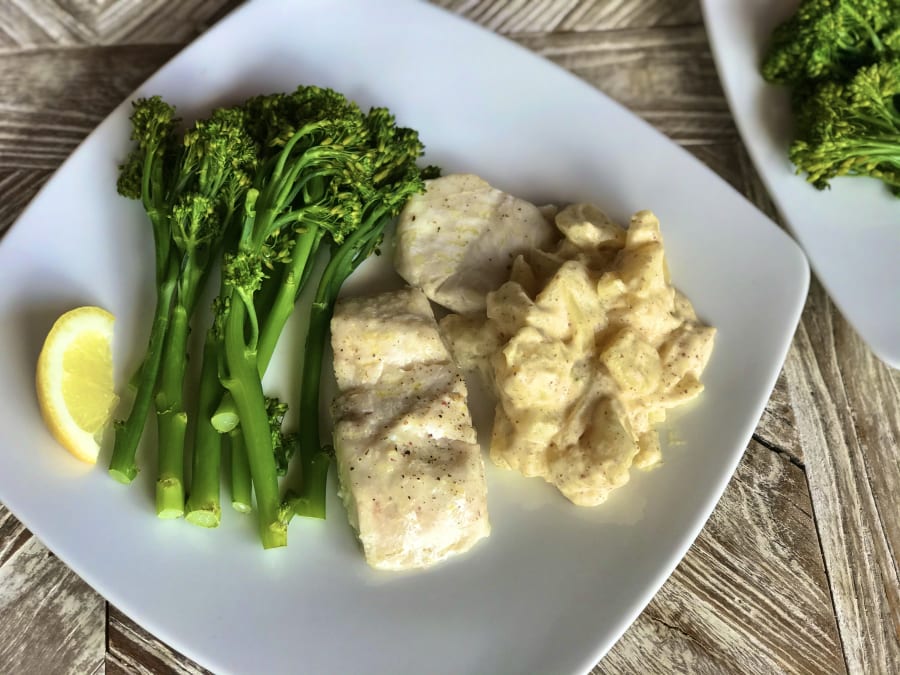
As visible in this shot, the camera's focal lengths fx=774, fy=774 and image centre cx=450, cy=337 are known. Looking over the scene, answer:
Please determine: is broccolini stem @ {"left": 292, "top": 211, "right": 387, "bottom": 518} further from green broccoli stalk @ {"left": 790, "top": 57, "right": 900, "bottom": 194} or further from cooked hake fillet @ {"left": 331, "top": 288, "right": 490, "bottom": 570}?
green broccoli stalk @ {"left": 790, "top": 57, "right": 900, "bottom": 194}

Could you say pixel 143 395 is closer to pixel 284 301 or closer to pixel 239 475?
pixel 239 475

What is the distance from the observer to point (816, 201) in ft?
10.1

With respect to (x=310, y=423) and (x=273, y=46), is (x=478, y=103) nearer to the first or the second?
(x=273, y=46)

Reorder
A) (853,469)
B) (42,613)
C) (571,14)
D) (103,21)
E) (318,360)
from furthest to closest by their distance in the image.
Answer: (571,14) < (103,21) < (853,469) < (318,360) < (42,613)

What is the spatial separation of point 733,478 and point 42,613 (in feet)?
8.18

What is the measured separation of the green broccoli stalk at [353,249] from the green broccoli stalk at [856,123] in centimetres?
151

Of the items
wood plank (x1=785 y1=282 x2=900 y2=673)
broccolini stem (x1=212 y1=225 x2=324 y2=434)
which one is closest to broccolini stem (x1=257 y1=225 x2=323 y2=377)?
broccolini stem (x1=212 y1=225 x2=324 y2=434)

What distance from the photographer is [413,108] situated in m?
3.06

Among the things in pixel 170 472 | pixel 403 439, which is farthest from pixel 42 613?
pixel 403 439

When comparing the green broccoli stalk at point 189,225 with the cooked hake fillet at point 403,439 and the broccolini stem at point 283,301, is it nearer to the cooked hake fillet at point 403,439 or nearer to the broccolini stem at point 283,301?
the broccolini stem at point 283,301

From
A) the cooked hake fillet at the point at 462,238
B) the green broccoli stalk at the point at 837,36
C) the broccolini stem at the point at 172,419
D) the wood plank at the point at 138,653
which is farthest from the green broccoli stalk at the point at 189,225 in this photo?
the green broccoli stalk at the point at 837,36

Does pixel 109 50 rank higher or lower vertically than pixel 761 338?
higher

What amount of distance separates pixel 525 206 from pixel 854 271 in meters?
1.32

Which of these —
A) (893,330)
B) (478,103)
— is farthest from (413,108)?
(893,330)
